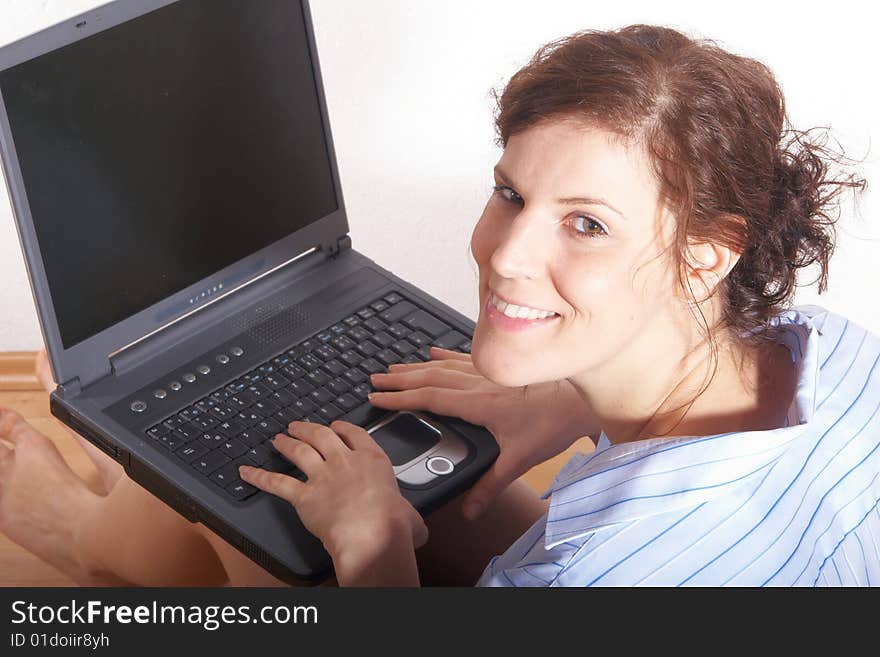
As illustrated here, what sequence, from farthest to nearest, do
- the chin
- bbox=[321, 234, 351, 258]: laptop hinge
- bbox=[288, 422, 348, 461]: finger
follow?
bbox=[321, 234, 351, 258]: laptop hinge < bbox=[288, 422, 348, 461]: finger < the chin

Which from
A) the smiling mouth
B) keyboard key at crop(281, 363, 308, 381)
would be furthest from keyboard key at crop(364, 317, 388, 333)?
the smiling mouth

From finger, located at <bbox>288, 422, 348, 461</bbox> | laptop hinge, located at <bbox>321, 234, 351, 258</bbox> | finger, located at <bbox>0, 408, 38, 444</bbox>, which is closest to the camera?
finger, located at <bbox>288, 422, 348, 461</bbox>

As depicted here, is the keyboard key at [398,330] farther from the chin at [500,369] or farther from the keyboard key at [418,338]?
the chin at [500,369]

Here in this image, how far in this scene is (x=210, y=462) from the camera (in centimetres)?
115

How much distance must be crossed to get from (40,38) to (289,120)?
322mm

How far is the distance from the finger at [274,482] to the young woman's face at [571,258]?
21 centimetres

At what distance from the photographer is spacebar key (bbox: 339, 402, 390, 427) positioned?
4.05 feet

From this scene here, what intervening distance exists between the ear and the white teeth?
0.40 ft

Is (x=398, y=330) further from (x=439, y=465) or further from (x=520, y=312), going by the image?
(x=520, y=312)

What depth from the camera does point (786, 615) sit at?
97 cm

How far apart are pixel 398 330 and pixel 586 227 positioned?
41 cm

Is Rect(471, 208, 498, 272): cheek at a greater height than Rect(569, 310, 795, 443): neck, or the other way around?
Rect(471, 208, 498, 272): cheek

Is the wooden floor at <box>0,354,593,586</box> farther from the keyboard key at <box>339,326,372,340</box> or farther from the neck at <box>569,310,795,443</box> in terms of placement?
the neck at <box>569,310,795,443</box>

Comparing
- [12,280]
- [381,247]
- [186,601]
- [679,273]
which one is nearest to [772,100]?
[679,273]
